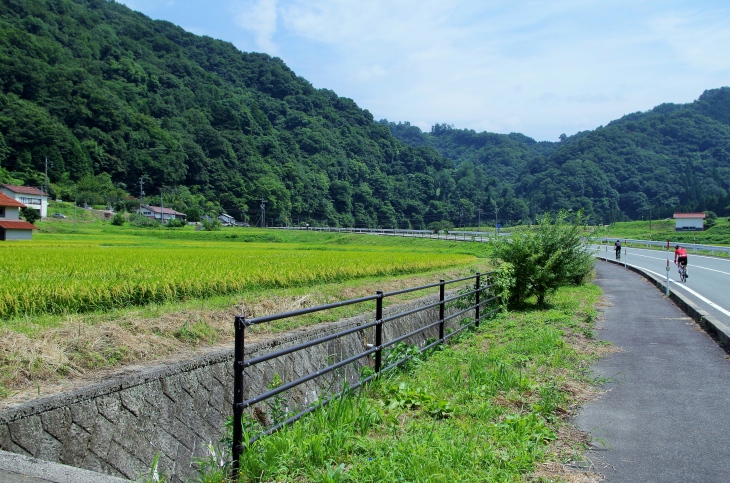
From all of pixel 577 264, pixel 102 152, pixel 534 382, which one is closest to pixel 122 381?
pixel 534 382

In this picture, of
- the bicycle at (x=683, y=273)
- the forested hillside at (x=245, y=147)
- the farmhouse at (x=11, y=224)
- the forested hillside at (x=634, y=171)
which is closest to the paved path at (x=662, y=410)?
the bicycle at (x=683, y=273)

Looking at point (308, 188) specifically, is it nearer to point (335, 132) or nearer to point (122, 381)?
point (335, 132)

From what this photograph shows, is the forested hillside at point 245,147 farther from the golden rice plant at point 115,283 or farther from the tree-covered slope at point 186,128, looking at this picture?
the golden rice plant at point 115,283

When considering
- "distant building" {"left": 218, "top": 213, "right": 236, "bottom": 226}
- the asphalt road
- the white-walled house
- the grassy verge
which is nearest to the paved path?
the grassy verge

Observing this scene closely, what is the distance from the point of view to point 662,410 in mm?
4766

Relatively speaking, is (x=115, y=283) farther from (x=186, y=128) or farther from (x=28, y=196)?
(x=186, y=128)

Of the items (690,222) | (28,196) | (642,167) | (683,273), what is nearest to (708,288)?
(683,273)

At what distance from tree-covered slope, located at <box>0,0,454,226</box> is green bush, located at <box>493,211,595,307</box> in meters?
79.5

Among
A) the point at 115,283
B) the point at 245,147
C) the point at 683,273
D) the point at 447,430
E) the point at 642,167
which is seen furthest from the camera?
the point at 642,167

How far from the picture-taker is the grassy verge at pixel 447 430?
10.6ft

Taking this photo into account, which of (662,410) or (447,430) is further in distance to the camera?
(662,410)

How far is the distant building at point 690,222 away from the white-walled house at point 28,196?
86650mm

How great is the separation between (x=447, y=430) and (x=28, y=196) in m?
75.1

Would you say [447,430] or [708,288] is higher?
[447,430]
